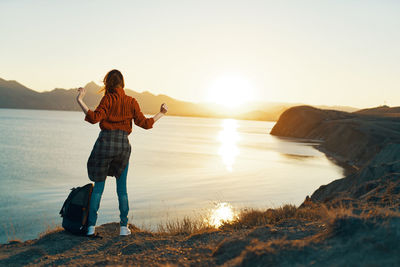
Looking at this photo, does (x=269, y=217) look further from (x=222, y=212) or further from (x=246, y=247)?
(x=222, y=212)

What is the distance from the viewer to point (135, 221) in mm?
12734

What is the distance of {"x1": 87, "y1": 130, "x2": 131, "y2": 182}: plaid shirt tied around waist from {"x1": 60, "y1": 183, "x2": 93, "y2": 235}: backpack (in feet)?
2.04

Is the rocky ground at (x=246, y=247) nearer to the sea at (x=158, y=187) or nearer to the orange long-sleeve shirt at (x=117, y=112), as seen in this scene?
the orange long-sleeve shirt at (x=117, y=112)

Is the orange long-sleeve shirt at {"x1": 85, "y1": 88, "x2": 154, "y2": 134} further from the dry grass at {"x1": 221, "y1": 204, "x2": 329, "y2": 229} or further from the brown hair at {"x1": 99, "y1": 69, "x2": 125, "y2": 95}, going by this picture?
the dry grass at {"x1": 221, "y1": 204, "x2": 329, "y2": 229}

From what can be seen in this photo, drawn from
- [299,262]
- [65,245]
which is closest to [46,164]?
[65,245]

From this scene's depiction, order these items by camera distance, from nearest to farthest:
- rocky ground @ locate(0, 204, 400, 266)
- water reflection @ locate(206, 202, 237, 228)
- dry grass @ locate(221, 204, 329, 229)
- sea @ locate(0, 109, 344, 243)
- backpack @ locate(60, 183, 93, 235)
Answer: rocky ground @ locate(0, 204, 400, 266) → backpack @ locate(60, 183, 93, 235) → dry grass @ locate(221, 204, 329, 229) → sea @ locate(0, 109, 344, 243) → water reflection @ locate(206, 202, 237, 228)

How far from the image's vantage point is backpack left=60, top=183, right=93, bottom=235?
17.7ft

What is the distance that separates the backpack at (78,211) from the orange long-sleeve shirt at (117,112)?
3.90 feet

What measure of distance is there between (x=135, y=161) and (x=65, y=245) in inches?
1072

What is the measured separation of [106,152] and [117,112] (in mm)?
625

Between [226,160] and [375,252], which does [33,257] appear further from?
[226,160]

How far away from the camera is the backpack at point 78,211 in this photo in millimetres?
5398

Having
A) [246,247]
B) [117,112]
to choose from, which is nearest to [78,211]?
[117,112]

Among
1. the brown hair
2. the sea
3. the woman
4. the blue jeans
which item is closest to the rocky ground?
the blue jeans
